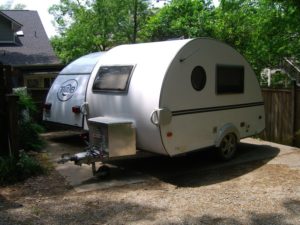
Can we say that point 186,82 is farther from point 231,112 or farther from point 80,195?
point 80,195

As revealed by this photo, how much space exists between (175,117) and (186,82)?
70cm

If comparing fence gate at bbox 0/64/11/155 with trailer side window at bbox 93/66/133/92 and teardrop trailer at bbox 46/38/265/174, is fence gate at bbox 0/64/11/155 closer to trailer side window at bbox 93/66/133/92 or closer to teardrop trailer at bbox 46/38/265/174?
teardrop trailer at bbox 46/38/265/174

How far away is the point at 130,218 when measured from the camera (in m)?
5.43

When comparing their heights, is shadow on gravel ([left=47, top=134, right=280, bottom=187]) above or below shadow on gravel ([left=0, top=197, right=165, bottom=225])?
above

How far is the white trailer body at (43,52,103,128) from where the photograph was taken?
31.3 ft

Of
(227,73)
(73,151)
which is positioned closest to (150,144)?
(227,73)

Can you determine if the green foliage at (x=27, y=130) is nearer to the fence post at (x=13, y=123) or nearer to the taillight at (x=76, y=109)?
the taillight at (x=76, y=109)

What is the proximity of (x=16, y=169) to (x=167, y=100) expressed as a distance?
289 centimetres

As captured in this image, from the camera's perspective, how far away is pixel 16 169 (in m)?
7.25

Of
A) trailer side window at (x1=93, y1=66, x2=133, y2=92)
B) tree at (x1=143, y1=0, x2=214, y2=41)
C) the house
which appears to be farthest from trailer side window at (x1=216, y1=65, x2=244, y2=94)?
the house

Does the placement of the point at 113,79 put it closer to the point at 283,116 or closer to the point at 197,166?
the point at 197,166

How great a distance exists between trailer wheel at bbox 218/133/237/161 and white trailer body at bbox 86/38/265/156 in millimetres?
32

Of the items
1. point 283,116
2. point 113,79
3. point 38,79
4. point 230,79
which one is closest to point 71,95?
point 113,79

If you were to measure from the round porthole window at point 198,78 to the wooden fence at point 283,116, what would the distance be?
3341 millimetres
